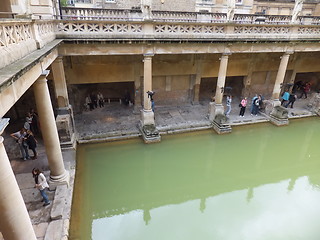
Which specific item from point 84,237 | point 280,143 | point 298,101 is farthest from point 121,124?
point 298,101

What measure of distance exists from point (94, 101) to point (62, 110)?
372 cm

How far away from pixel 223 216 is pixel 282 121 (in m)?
7.29

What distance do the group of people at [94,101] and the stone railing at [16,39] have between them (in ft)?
23.7

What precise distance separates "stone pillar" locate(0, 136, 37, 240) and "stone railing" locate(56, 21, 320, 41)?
6.01 m

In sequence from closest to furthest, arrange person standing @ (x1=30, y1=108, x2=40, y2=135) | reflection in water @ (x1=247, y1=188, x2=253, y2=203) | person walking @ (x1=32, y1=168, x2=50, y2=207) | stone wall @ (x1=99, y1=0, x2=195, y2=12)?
1. person walking @ (x1=32, y1=168, x2=50, y2=207)
2. reflection in water @ (x1=247, y1=188, x2=253, y2=203)
3. person standing @ (x1=30, y1=108, x2=40, y2=135)
4. stone wall @ (x1=99, y1=0, x2=195, y2=12)

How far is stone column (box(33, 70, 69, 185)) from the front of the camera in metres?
5.66

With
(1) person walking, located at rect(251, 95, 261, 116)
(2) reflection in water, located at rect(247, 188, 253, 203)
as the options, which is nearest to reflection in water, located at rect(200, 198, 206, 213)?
(2) reflection in water, located at rect(247, 188, 253, 203)

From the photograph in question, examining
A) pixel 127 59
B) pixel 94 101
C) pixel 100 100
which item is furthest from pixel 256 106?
pixel 94 101

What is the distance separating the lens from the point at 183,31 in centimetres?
939

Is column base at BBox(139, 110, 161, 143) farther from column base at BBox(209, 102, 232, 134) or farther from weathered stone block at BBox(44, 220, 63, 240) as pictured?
weathered stone block at BBox(44, 220, 63, 240)

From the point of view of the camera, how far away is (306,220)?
664cm

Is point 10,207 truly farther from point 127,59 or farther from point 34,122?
point 127,59

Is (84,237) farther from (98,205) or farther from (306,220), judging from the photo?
(306,220)

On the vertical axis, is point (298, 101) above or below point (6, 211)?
below
